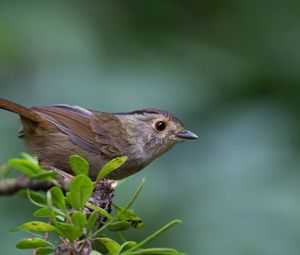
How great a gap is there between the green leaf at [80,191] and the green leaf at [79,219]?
0.07 meters

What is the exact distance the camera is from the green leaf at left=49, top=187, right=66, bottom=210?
1770 millimetres

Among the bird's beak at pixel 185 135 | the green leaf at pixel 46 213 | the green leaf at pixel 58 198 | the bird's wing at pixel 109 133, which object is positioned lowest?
the green leaf at pixel 46 213

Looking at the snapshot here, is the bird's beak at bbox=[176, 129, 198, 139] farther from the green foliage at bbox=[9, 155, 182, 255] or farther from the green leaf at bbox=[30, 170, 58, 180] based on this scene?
the green leaf at bbox=[30, 170, 58, 180]

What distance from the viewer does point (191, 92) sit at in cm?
534

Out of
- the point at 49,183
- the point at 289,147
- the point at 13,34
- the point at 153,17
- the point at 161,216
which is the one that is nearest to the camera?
the point at 49,183

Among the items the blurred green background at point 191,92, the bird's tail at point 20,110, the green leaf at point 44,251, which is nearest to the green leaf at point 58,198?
the green leaf at point 44,251

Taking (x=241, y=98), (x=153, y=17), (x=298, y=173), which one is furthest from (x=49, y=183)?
(x=153, y=17)

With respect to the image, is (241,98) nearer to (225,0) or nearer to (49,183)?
(225,0)

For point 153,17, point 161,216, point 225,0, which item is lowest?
point 161,216

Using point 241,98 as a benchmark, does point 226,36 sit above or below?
above

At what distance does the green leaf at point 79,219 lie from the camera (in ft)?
5.70

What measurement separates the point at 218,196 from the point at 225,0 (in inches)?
120

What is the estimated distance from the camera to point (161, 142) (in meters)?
4.63

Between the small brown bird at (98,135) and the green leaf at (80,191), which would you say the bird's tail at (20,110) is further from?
the green leaf at (80,191)
